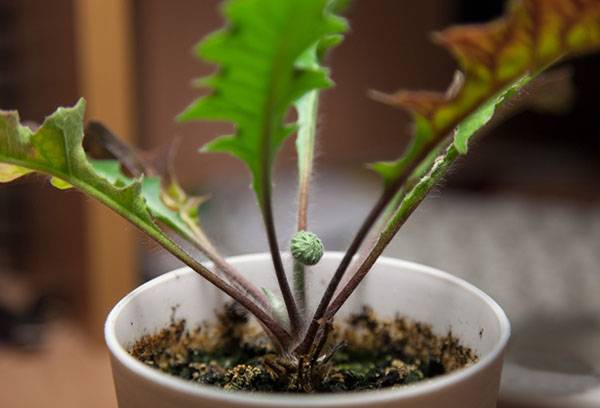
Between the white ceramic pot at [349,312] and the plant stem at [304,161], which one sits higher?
the plant stem at [304,161]

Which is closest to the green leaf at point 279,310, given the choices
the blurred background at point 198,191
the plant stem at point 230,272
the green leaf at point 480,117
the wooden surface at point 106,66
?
the plant stem at point 230,272

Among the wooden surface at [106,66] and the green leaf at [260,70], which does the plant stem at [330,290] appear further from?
the wooden surface at [106,66]

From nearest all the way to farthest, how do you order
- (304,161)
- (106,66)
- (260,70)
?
1. (260,70)
2. (304,161)
3. (106,66)

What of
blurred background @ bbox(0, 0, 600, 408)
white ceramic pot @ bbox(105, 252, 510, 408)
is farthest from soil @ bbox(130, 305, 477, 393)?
blurred background @ bbox(0, 0, 600, 408)

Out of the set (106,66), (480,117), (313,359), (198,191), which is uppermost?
(480,117)

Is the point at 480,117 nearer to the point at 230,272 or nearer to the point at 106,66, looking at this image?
the point at 230,272

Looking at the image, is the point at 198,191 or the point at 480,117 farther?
the point at 198,191

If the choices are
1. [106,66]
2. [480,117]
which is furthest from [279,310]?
[106,66]
